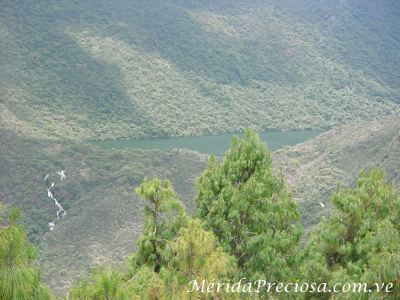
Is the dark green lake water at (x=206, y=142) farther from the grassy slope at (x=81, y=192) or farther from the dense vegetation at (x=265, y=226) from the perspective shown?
the dense vegetation at (x=265, y=226)

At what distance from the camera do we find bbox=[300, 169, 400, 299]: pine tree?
7883 mm

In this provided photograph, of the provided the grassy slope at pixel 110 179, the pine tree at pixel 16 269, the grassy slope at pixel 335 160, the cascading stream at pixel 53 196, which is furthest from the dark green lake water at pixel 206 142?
the pine tree at pixel 16 269

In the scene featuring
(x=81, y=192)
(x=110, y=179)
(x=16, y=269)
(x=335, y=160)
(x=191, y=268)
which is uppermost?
(x=16, y=269)

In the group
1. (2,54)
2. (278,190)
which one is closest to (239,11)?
(2,54)

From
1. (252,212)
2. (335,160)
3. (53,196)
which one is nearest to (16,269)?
(252,212)

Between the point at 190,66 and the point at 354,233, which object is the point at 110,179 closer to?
the point at 354,233

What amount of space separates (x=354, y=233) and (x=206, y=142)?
71.6m

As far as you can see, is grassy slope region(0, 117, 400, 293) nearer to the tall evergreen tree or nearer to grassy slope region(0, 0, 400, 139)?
grassy slope region(0, 0, 400, 139)

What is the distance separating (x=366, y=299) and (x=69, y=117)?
75.4m

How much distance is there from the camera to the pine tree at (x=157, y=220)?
8109mm

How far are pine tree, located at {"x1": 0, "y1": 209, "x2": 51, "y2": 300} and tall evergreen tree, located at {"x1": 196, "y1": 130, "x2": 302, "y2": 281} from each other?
14.6 ft

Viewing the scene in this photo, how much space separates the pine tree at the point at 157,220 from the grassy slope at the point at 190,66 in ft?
179

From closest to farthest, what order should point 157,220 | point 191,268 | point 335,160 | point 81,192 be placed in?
1. point 191,268
2. point 157,220
3. point 335,160
4. point 81,192

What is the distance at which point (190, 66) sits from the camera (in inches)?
4402
